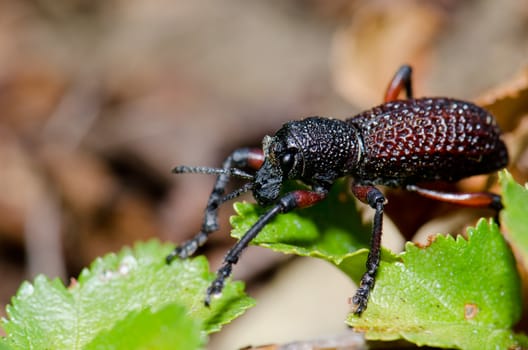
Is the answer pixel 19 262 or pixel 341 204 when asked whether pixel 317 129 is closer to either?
pixel 341 204

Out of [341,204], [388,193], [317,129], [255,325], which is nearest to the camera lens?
[341,204]

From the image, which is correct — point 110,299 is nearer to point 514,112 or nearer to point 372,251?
point 372,251

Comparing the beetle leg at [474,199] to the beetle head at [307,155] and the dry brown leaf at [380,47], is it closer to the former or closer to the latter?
the beetle head at [307,155]

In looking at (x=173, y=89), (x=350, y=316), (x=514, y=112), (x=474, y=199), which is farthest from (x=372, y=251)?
(x=173, y=89)

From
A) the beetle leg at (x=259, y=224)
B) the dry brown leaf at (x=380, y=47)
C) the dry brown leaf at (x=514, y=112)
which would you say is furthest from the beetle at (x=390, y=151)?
the dry brown leaf at (x=380, y=47)

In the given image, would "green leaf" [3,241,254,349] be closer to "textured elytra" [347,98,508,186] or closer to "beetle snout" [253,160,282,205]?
"beetle snout" [253,160,282,205]

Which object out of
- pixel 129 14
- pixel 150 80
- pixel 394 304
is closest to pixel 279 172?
pixel 394 304
